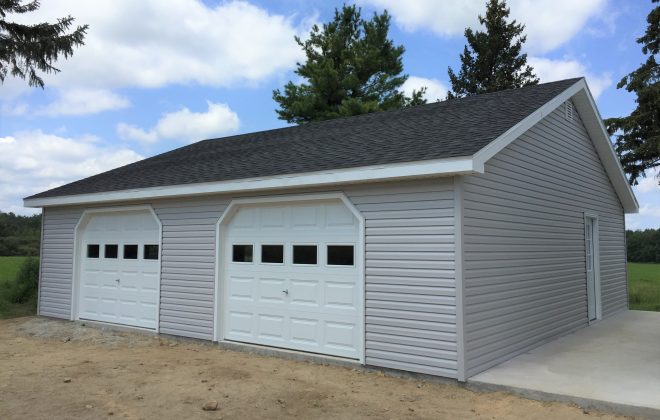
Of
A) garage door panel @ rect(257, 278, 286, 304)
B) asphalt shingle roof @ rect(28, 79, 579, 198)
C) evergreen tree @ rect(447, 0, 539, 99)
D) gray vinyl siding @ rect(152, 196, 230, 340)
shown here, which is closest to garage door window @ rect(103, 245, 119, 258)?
asphalt shingle roof @ rect(28, 79, 579, 198)

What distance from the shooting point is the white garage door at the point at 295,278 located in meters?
6.76

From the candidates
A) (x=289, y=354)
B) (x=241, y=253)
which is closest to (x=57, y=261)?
(x=241, y=253)

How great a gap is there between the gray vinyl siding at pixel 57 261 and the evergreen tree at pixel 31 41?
626 centimetres

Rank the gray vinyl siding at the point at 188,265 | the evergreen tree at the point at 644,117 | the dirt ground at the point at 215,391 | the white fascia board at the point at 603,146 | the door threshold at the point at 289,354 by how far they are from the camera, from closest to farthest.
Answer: the dirt ground at the point at 215,391
the door threshold at the point at 289,354
the gray vinyl siding at the point at 188,265
the white fascia board at the point at 603,146
the evergreen tree at the point at 644,117

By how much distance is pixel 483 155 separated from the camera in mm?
5605

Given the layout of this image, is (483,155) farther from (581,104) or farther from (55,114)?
(55,114)

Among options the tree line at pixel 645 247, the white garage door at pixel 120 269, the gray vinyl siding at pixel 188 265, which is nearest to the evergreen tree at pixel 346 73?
the white garage door at pixel 120 269

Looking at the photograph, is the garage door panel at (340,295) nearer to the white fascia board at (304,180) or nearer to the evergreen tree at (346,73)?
the white fascia board at (304,180)

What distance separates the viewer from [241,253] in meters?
7.98

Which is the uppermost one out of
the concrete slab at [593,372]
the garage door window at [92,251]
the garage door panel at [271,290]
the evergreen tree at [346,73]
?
the evergreen tree at [346,73]

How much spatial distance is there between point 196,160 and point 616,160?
9200 mm

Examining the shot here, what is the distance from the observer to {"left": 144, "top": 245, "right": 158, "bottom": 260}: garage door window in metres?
9.16

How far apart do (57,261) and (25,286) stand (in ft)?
10.4

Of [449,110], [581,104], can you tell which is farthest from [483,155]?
[581,104]
